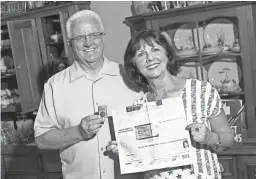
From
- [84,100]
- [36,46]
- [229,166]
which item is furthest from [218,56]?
[36,46]

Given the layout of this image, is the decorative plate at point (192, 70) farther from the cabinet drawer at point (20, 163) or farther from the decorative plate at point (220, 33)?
the cabinet drawer at point (20, 163)

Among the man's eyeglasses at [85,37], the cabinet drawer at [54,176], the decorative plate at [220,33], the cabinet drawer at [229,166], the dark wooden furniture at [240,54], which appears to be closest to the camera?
the man's eyeglasses at [85,37]

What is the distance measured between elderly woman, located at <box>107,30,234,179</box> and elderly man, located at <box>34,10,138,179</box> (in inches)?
10.3

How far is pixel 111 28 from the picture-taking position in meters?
3.60

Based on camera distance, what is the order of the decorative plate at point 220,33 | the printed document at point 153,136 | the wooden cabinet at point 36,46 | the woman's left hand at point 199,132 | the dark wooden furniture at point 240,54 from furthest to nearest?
the wooden cabinet at point 36,46 → the decorative plate at point 220,33 → the dark wooden furniture at point 240,54 → the printed document at point 153,136 → the woman's left hand at point 199,132

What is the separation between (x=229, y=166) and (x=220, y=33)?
1075mm

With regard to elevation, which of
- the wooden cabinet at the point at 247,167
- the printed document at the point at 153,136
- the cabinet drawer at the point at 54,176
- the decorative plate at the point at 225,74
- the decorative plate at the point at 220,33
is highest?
the decorative plate at the point at 220,33

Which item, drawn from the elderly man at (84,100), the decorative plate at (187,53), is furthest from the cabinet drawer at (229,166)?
the elderly man at (84,100)

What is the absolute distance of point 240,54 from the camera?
9.61ft

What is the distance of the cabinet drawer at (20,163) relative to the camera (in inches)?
149

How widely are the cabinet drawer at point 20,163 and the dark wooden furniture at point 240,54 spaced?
1791 mm

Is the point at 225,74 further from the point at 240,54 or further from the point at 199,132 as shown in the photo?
the point at 199,132

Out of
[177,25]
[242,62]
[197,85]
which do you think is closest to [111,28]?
[177,25]

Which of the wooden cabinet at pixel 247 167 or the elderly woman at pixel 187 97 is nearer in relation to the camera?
the elderly woman at pixel 187 97
